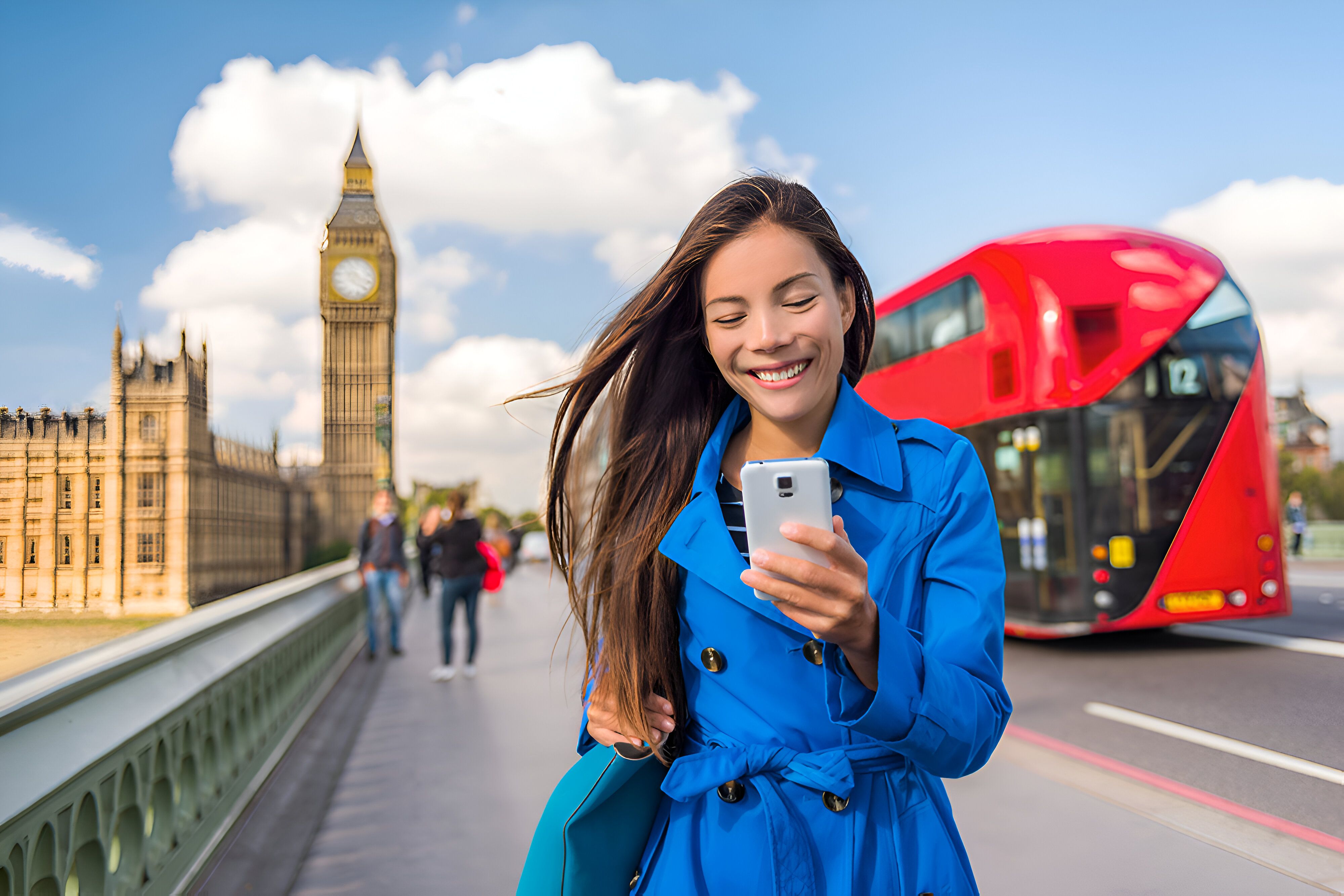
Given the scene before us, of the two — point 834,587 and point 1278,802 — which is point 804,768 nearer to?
point 834,587

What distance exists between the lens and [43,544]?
193 centimetres

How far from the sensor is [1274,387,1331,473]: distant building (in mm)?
3205

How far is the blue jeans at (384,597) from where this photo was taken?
963cm

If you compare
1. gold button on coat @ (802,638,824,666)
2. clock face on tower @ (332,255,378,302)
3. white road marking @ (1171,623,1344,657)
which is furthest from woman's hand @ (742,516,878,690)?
clock face on tower @ (332,255,378,302)

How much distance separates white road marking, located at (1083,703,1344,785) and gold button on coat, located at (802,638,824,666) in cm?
163

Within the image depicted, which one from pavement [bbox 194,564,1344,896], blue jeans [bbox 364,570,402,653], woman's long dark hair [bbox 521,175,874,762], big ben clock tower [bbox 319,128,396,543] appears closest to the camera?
woman's long dark hair [bbox 521,175,874,762]

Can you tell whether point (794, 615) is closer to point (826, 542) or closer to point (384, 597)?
point (826, 542)

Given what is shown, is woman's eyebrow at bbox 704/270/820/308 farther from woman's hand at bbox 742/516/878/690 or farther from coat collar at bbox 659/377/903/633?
woman's hand at bbox 742/516/878/690

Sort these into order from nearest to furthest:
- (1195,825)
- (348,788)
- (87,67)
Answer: (87,67) < (1195,825) < (348,788)

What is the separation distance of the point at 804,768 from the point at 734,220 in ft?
2.95

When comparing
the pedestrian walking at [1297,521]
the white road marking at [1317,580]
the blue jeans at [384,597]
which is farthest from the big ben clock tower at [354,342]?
the pedestrian walking at [1297,521]

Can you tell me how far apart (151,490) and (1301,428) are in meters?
5.35

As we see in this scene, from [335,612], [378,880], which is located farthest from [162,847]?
[335,612]

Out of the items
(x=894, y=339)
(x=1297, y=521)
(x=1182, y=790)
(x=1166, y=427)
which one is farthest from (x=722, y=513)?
(x=1297, y=521)
